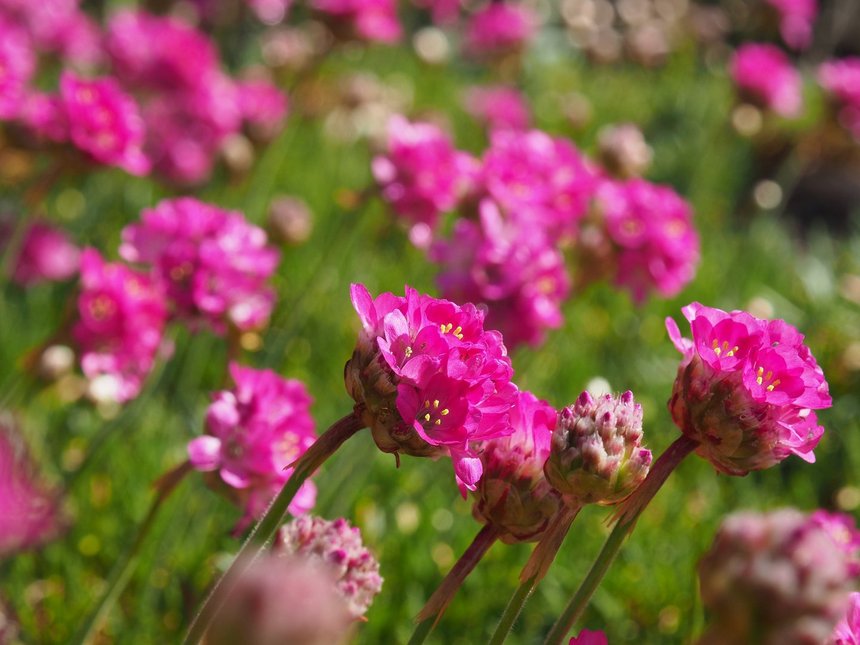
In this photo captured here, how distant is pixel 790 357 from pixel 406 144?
3.54ft

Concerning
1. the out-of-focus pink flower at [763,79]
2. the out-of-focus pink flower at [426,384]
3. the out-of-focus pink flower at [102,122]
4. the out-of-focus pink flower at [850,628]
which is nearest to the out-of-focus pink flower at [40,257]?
the out-of-focus pink flower at [102,122]

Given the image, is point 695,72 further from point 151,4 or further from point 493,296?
point 493,296

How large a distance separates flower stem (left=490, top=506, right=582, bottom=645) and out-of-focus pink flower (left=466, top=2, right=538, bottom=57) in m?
3.63

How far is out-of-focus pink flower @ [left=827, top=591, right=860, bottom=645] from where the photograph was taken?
2.90 feet

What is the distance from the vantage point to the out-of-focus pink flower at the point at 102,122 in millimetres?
1661

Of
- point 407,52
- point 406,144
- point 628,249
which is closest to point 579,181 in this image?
point 628,249

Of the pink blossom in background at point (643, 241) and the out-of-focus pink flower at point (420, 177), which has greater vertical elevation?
the out-of-focus pink flower at point (420, 177)

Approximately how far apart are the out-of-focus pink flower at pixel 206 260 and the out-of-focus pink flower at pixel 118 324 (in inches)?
3.2

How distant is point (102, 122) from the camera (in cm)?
168

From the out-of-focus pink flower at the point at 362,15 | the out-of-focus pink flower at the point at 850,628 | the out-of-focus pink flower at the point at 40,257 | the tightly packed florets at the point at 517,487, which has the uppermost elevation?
the tightly packed florets at the point at 517,487

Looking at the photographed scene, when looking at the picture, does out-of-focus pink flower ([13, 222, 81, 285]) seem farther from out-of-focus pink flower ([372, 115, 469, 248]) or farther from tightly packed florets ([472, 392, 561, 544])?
tightly packed florets ([472, 392, 561, 544])

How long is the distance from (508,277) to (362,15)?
1.28 meters

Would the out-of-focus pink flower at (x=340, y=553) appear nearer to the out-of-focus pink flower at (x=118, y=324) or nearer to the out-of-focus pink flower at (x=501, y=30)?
the out-of-focus pink flower at (x=118, y=324)

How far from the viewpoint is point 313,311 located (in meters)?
2.70
